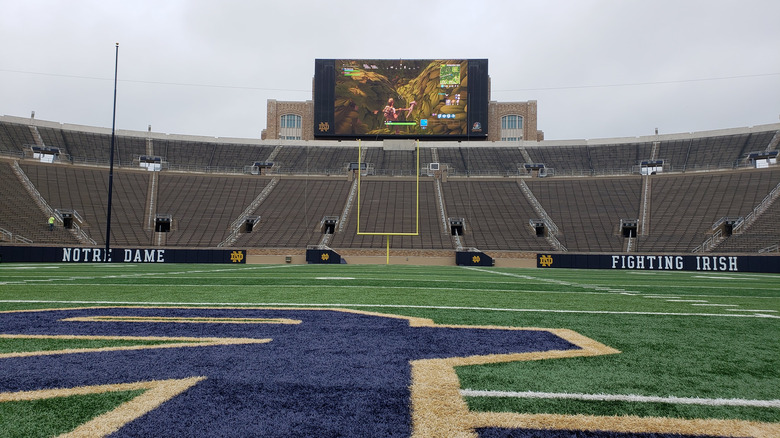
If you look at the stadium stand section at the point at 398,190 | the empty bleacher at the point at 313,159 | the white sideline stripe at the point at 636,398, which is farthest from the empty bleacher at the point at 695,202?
the white sideline stripe at the point at 636,398

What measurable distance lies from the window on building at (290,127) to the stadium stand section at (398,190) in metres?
3.67

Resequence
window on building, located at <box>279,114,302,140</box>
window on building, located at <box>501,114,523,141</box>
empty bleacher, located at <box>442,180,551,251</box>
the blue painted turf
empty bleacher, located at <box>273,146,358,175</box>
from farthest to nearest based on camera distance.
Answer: window on building, located at <box>279,114,302,140</box>
window on building, located at <box>501,114,523,141</box>
empty bleacher, located at <box>273,146,358,175</box>
empty bleacher, located at <box>442,180,551,251</box>
the blue painted turf

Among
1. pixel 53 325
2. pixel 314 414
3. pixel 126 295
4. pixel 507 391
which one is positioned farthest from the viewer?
pixel 126 295

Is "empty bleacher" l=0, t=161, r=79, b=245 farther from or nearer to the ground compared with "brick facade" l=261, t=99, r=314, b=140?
nearer to the ground

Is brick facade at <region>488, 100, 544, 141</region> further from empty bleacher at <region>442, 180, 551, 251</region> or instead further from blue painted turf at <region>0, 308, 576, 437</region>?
blue painted turf at <region>0, 308, 576, 437</region>

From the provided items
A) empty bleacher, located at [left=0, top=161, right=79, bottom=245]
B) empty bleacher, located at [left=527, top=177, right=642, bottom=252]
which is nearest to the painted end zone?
empty bleacher, located at [left=527, top=177, right=642, bottom=252]

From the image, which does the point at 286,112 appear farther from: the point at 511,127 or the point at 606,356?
the point at 606,356

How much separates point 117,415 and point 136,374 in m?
0.52

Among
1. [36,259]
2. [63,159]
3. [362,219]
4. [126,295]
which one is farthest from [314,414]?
[63,159]

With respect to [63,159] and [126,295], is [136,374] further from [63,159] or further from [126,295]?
[63,159]

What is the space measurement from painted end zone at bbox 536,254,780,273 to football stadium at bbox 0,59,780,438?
0.27ft

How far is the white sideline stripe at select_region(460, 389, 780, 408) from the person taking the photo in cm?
184

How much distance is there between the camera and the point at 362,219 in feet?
98.8

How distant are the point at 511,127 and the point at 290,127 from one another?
19746 mm
